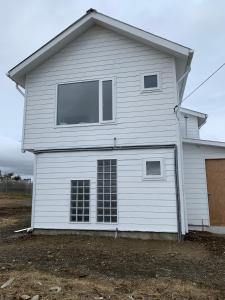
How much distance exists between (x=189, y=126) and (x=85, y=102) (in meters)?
5.64

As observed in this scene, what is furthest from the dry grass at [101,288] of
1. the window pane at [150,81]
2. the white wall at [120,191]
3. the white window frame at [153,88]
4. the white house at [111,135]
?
the window pane at [150,81]

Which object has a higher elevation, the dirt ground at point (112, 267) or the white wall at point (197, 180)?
the white wall at point (197, 180)

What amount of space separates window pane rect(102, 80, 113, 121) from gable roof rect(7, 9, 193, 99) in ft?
5.49

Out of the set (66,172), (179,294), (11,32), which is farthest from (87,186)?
(11,32)

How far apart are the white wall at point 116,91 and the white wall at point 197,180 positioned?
205 cm

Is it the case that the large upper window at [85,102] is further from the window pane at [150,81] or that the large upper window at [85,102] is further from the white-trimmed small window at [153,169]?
the white-trimmed small window at [153,169]

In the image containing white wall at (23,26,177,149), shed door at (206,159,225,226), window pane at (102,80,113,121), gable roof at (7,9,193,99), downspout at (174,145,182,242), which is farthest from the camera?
→ shed door at (206,159,225,226)

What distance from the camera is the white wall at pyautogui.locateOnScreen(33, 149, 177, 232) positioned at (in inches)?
325

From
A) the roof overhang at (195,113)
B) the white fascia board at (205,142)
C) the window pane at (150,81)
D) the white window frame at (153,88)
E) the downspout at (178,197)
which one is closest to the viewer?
the downspout at (178,197)

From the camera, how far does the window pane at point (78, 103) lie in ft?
30.9

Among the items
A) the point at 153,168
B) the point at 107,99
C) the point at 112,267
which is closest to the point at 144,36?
the point at 107,99

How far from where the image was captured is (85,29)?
9805 millimetres

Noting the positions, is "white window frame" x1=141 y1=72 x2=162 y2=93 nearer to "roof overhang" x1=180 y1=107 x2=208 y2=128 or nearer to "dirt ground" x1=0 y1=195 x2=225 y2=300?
"roof overhang" x1=180 y1=107 x2=208 y2=128

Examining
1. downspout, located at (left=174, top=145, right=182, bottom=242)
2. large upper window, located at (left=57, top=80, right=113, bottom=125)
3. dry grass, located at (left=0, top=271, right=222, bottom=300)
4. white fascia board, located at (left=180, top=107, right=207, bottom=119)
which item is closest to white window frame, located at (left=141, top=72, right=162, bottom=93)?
large upper window, located at (left=57, top=80, right=113, bottom=125)
